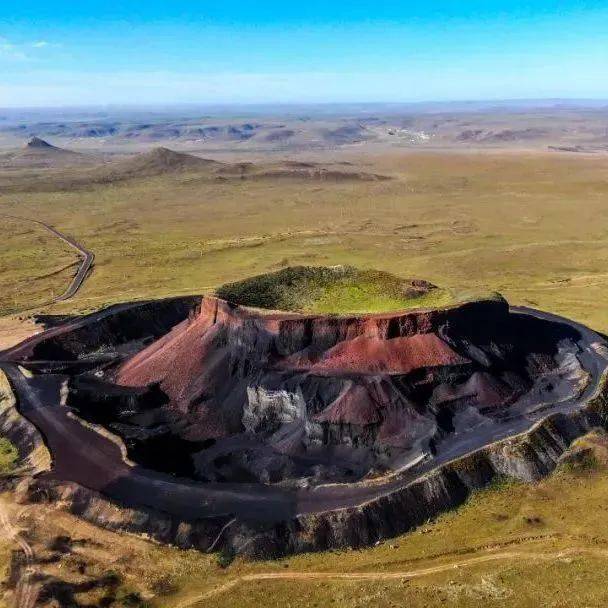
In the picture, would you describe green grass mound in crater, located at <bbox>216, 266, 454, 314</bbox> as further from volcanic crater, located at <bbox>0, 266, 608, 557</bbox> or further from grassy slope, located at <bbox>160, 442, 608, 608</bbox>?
grassy slope, located at <bbox>160, 442, 608, 608</bbox>

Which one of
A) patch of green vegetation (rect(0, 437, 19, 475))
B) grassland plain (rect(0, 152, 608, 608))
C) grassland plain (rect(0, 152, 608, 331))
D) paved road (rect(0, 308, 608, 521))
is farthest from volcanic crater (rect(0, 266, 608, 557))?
grassland plain (rect(0, 152, 608, 331))

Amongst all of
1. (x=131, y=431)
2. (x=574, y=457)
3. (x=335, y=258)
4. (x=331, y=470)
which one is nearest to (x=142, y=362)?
(x=131, y=431)

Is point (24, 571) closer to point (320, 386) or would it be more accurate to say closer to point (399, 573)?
point (399, 573)

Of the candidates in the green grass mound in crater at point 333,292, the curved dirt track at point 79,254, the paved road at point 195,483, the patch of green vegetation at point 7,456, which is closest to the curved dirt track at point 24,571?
the paved road at point 195,483

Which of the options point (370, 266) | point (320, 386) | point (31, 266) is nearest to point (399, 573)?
point (320, 386)

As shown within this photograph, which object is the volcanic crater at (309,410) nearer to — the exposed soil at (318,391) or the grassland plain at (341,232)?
the exposed soil at (318,391)

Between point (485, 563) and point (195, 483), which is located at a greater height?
point (195, 483)

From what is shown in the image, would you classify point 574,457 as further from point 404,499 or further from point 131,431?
point 131,431
